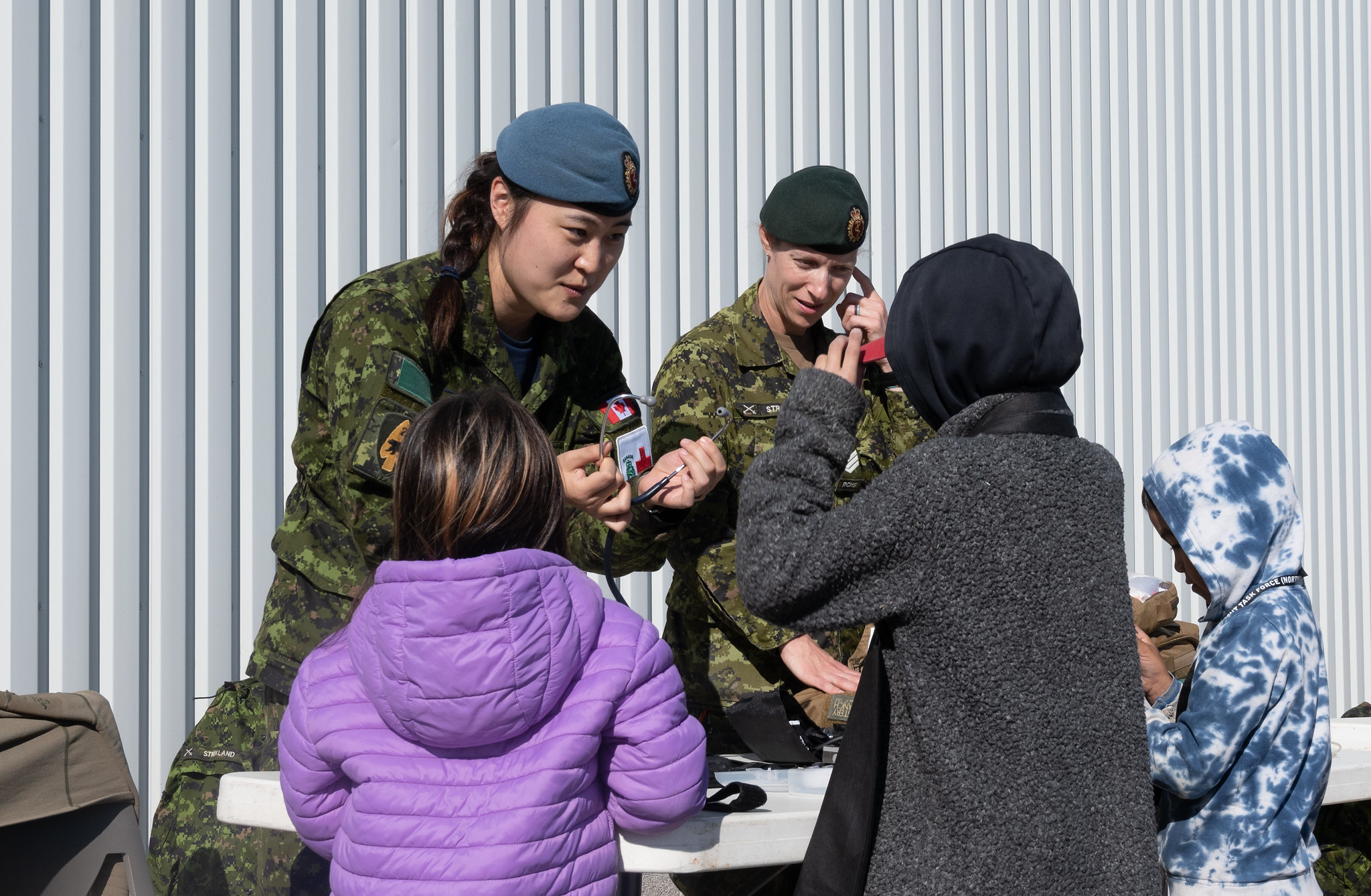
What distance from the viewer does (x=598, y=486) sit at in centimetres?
206

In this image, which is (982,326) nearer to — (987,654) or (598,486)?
(987,654)

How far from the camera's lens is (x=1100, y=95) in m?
5.67

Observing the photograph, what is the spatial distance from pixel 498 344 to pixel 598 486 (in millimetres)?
409

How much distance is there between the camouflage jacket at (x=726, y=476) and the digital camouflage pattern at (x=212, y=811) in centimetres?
82

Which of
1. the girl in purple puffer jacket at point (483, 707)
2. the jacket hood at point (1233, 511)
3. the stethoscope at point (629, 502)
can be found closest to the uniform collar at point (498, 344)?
the stethoscope at point (629, 502)

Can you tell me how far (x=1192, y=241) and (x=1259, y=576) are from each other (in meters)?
4.42

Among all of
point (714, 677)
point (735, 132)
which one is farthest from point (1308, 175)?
point (714, 677)

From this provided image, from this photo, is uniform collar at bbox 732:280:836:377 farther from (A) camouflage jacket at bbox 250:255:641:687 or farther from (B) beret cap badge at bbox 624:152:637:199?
(B) beret cap badge at bbox 624:152:637:199

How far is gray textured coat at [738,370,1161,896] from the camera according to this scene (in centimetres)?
140

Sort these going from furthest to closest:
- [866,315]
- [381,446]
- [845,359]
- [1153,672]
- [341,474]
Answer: [866,315], [1153,672], [341,474], [381,446], [845,359]

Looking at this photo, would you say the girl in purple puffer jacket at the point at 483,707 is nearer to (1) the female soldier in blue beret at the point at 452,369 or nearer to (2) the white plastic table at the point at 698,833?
(2) the white plastic table at the point at 698,833

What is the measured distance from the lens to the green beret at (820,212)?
8.77 feet

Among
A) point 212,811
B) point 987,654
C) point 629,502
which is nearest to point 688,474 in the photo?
point 629,502

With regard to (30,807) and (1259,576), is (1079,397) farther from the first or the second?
(30,807)
